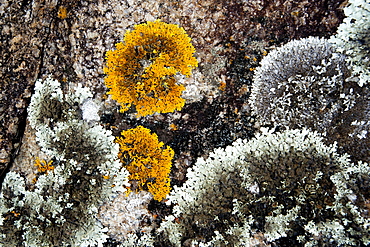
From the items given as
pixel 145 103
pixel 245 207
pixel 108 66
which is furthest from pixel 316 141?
pixel 108 66

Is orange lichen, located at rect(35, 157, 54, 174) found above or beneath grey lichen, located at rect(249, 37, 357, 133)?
beneath

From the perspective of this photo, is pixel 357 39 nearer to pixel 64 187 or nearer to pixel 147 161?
pixel 147 161

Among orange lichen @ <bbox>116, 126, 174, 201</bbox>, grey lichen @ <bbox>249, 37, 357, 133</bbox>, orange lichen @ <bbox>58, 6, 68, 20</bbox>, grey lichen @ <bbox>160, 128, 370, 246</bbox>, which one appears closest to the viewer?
grey lichen @ <bbox>160, 128, 370, 246</bbox>

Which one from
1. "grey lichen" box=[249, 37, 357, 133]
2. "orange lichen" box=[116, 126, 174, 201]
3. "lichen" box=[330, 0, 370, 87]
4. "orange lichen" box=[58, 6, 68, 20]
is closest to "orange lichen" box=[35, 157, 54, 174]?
"orange lichen" box=[116, 126, 174, 201]

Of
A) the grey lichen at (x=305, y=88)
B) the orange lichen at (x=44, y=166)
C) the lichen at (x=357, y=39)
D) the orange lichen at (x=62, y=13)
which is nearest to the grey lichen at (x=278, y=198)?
the grey lichen at (x=305, y=88)

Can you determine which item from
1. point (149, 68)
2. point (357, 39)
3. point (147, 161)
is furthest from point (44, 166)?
point (357, 39)

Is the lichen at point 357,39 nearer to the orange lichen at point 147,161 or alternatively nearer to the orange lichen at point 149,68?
the orange lichen at point 149,68

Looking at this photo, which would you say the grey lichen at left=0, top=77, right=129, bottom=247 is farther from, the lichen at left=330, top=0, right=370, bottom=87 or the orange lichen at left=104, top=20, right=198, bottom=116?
the lichen at left=330, top=0, right=370, bottom=87
